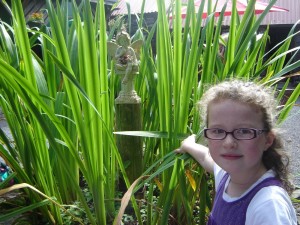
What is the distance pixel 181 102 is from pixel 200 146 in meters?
0.17

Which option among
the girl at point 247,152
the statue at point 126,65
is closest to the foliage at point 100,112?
the statue at point 126,65

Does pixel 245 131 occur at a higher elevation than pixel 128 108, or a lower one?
higher

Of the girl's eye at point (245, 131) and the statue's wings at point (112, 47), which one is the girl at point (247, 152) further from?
the statue's wings at point (112, 47)

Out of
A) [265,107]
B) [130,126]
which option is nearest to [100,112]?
[130,126]

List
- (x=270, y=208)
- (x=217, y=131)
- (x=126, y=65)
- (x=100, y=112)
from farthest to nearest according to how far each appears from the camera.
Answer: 1. (x=126, y=65)
2. (x=100, y=112)
3. (x=217, y=131)
4. (x=270, y=208)

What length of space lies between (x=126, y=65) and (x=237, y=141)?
66 cm

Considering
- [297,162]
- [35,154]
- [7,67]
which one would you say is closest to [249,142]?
[7,67]

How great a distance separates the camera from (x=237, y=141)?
0.80 metres

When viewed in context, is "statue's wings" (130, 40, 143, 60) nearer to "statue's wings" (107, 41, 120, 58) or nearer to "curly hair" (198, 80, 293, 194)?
"statue's wings" (107, 41, 120, 58)

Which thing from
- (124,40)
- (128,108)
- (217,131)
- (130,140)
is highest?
(124,40)

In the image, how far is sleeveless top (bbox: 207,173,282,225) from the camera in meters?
0.81

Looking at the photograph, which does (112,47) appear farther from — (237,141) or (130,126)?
(237,141)

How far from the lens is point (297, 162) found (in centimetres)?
286

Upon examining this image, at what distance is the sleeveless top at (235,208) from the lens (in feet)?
2.67
